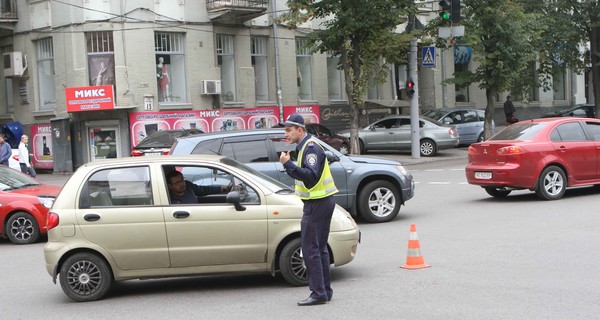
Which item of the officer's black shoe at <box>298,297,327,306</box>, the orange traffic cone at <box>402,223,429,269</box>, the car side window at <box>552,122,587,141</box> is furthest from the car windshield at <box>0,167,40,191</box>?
the car side window at <box>552,122,587,141</box>

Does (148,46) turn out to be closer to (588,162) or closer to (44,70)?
(44,70)

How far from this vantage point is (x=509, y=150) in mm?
14578

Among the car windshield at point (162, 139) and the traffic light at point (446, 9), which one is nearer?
the car windshield at point (162, 139)

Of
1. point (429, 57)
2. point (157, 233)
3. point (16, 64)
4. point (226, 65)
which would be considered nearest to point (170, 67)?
point (226, 65)

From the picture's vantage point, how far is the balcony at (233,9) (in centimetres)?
A: 2956

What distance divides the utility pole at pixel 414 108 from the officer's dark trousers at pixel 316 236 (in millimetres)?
21035

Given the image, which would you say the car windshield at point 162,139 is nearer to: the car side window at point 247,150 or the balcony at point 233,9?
the balcony at point 233,9

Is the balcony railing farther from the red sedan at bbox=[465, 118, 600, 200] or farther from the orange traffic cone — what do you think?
the orange traffic cone

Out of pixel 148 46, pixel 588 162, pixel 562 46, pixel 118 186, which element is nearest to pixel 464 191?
pixel 588 162

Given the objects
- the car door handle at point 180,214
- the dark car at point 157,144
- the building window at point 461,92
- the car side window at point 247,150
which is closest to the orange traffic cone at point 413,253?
the car door handle at point 180,214

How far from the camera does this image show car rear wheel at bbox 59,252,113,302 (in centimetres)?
814

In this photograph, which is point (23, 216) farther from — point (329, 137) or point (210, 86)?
point (210, 86)

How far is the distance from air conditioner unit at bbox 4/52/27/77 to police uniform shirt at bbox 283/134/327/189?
25049 mm

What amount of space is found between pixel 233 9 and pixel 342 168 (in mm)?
18007
